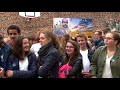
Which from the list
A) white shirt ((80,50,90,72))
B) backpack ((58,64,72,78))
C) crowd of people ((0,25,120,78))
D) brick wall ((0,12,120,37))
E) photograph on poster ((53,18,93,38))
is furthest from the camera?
brick wall ((0,12,120,37))

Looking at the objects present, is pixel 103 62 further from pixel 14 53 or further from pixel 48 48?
pixel 14 53

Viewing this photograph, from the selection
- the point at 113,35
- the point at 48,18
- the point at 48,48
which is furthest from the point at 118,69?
the point at 48,18

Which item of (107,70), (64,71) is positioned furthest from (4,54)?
(107,70)

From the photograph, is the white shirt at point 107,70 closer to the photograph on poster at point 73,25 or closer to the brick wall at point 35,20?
the photograph on poster at point 73,25

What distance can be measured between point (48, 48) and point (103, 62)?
0.69 metres

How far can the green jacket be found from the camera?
380 cm

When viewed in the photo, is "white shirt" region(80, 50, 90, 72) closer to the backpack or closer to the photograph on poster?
the backpack

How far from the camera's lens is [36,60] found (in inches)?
152

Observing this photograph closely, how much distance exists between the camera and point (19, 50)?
3.80 meters

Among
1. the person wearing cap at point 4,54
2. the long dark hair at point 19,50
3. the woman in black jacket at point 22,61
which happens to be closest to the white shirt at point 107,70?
the woman in black jacket at point 22,61

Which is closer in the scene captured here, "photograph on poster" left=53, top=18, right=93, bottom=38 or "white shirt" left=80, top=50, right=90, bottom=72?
"white shirt" left=80, top=50, right=90, bottom=72

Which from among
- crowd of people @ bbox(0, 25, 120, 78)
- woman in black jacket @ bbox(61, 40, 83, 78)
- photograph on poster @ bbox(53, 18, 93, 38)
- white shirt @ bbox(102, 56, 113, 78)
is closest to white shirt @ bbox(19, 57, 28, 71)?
crowd of people @ bbox(0, 25, 120, 78)

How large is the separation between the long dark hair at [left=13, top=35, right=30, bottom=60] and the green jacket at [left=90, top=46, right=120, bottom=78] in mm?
839
